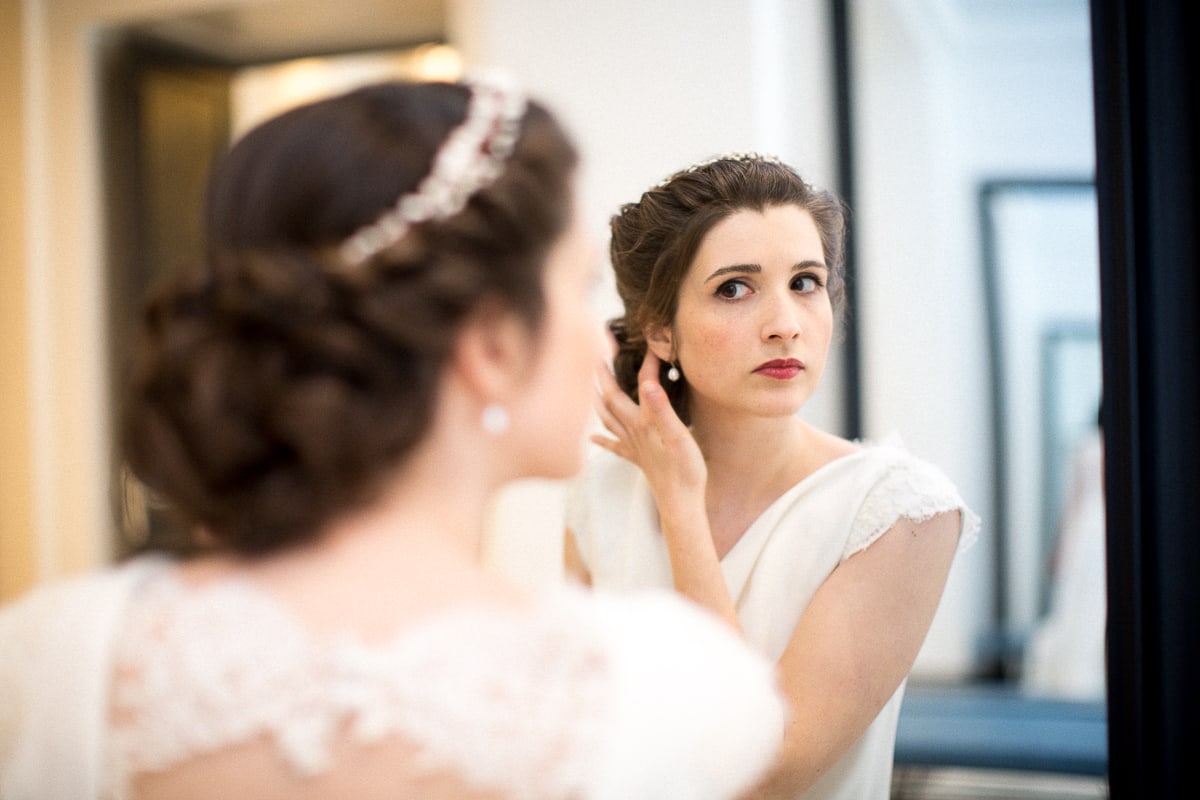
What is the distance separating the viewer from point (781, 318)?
1.38 metres

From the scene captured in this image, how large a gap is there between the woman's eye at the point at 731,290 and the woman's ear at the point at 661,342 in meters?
0.11

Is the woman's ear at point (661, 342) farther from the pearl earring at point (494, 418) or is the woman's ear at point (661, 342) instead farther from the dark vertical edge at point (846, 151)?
the dark vertical edge at point (846, 151)

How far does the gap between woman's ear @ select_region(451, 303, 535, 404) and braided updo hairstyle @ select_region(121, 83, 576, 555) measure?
1 cm

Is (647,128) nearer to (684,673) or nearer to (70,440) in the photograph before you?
(70,440)

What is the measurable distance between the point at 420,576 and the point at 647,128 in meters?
2.61

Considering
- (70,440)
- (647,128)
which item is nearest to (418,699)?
(647,128)

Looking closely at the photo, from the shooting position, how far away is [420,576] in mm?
778

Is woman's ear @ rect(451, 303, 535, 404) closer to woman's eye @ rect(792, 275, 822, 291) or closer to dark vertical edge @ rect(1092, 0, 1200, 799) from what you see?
woman's eye @ rect(792, 275, 822, 291)

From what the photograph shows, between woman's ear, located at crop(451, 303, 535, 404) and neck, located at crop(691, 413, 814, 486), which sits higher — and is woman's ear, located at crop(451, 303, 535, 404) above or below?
above

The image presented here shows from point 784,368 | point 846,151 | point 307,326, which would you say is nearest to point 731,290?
point 784,368

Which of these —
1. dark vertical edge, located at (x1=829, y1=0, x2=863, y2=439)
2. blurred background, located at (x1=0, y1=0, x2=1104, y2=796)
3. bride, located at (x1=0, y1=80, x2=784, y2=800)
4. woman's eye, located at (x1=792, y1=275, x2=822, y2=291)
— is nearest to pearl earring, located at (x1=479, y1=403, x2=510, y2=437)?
bride, located at (x1=0, y1=80, x2=784, y2=800)

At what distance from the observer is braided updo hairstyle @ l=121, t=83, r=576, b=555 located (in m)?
0.78

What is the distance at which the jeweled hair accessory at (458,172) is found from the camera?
0.79 m

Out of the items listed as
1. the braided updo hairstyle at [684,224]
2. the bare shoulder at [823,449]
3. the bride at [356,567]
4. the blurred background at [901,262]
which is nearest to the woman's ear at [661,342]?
the braided updo hairstyle at [684,224]
